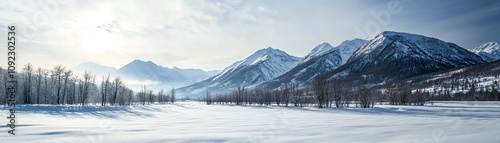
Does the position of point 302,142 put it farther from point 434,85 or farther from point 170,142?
point 434,85

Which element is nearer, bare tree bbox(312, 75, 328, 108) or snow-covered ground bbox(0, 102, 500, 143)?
snow-covered ground bbox(0, 102, 500, 143)

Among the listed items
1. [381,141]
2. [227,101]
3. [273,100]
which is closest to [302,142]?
[381,141]

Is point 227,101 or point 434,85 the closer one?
point 227,101

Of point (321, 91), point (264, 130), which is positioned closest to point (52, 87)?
Result: point (321, 91)

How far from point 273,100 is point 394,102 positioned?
188 ft

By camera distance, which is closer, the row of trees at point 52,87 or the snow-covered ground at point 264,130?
the snow-covered ground at point 264,130

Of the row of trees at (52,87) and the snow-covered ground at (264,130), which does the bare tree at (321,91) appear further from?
the row of trees at (52,87)

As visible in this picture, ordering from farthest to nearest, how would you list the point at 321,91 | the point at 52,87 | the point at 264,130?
the point at 52,87 → the point at 321,91 → the point at 264,130

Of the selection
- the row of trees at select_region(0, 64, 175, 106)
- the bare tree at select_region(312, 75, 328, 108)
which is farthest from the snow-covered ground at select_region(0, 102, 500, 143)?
the row of trees at select_region(0, 64, 175, 106)

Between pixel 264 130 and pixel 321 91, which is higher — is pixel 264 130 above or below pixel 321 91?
below

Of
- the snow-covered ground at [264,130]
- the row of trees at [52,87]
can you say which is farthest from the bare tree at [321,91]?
the row of trees at [52,87]

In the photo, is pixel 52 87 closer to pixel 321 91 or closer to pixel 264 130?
pixel 321 91

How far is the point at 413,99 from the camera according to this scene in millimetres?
95312

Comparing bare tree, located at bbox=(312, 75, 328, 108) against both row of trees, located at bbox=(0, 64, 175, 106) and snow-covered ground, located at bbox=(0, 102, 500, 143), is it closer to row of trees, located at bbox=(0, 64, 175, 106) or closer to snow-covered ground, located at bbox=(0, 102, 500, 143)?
snow-covered ground, located at bbox=(0, 102, 500, 143)
